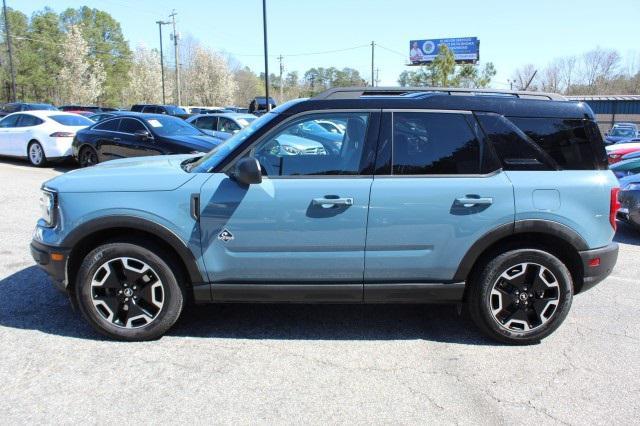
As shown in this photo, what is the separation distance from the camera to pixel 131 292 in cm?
370

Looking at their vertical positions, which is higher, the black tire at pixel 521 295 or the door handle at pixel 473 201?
the door handle at pixel 473 201

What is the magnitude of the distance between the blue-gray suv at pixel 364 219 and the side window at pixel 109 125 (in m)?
8.62

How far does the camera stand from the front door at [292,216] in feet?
11.6

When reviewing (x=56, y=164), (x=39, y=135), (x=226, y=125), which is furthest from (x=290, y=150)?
(x=56, y=164)

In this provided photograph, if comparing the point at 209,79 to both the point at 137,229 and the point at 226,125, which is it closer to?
the point at 226,125

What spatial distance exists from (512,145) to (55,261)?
3352 mm

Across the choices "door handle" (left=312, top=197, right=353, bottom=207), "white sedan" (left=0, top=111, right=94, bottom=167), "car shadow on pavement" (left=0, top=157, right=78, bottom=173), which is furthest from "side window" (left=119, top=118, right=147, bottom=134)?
"door handle" (left=312, top=197, right=353, bottom=207)

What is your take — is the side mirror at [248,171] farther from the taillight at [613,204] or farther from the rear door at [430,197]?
the taillight at [613,204]

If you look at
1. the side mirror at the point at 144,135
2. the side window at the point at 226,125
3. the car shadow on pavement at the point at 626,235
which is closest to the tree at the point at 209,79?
the side window at the point at 226,125

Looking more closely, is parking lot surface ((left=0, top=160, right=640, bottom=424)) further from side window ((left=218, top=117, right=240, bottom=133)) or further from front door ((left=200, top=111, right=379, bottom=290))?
side window ((left=218, top=117, right=240, bottom=133))

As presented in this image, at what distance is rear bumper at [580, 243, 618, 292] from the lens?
3.74 metres

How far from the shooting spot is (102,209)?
3.57 metres

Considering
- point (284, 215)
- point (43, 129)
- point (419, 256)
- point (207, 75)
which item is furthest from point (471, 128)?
point (207, 75)

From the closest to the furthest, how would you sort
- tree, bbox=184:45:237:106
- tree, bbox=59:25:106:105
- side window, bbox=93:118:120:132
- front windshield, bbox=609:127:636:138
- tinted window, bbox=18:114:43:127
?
side window, bbox=93:118:120:132 < tinted window, bbox=18:114:43:127 < front windshield, bbox=609:127:636:138 < tree, bbox=59:25:106:105 < tree, bbox=184:45:237:106
